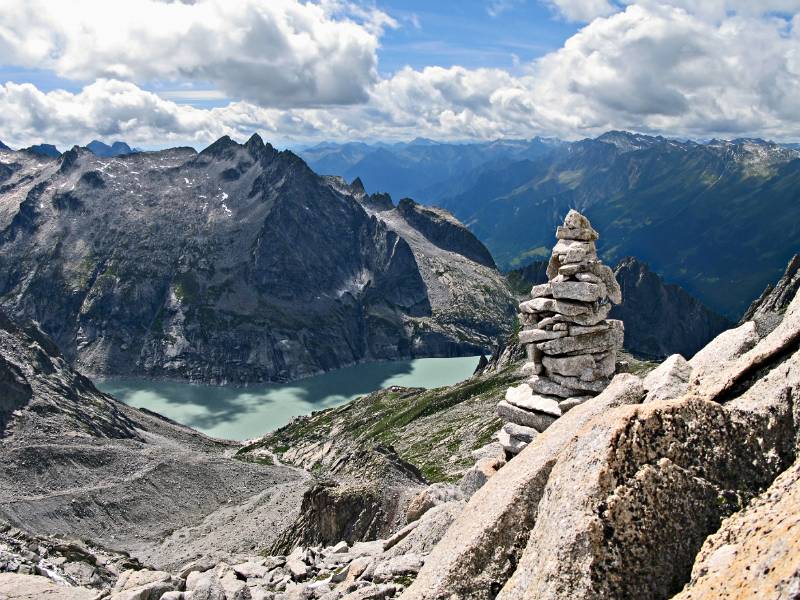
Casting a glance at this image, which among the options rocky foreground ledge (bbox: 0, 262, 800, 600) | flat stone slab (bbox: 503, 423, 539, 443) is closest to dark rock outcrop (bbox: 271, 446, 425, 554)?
flat stone slab (bbox: 503, 423, 539, 443)

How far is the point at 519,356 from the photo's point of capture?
186000 millimetres

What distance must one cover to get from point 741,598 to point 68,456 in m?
109

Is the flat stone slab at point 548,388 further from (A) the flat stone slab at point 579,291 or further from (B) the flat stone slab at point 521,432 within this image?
(A) the flat stone slab at point 579,291

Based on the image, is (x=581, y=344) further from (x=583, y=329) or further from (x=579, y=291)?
(x=579, y=291)

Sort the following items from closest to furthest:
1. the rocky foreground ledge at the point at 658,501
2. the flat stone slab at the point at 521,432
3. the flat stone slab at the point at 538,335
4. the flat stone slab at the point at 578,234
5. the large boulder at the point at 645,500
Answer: the rocky foreground ledge at the point at 658,501 < the large boulder at the point at 645,500 < the flat stone slab at the point at 521,432 < the flat stone slab at the point at 538,335 < the flat stone slab at the point at 578,234

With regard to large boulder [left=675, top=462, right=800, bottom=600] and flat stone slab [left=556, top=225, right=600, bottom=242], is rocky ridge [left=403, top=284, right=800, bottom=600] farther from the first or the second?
flat stone slab [left=556, top=225, right=600, bottom=242]

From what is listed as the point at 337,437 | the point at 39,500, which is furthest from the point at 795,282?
the point at 39,500

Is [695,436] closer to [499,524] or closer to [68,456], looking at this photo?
[499,524]

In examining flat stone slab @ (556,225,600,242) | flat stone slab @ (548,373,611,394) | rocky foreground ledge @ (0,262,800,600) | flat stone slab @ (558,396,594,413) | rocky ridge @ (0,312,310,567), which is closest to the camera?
rocky foreground ledge @ (0,262,800,600)

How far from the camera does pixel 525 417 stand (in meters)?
25.3

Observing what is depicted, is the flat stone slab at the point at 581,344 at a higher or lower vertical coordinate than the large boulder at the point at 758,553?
higher

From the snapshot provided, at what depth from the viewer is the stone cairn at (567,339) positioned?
25.3 meters

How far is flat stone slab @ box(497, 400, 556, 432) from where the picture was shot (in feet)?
80.3

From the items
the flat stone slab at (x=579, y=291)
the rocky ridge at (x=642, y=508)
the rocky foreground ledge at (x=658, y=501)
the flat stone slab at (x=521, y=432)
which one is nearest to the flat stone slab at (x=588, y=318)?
the flat stone slab at (x=579, y=291)
